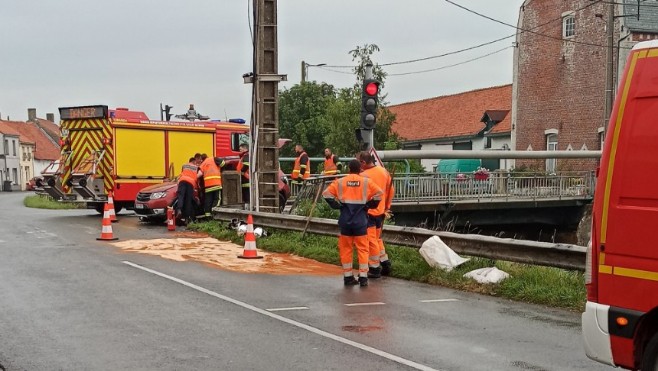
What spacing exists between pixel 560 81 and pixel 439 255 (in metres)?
31.6

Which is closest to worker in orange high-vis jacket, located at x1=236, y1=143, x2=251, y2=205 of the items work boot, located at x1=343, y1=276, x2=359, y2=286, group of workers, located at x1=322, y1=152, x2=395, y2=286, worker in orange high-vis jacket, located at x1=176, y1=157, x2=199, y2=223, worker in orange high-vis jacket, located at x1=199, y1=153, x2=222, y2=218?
worker in orange high-vis jacket, located at x1=199, y1=153, x2=222, y2=218

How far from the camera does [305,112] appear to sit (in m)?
55.3

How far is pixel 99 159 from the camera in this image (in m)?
22.2

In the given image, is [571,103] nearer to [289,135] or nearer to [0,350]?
[289,135]

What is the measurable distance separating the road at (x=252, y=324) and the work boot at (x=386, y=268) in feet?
2.19

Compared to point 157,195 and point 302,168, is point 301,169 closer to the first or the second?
point 302,168

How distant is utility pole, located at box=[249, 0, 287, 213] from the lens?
17.1 m

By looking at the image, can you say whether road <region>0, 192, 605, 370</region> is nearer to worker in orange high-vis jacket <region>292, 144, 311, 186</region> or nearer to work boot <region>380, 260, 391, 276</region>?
work boot <region>380, 260, 391, 276</region>

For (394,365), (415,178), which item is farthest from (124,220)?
(394,365)

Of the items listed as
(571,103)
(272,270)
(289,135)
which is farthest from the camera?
(289,135)

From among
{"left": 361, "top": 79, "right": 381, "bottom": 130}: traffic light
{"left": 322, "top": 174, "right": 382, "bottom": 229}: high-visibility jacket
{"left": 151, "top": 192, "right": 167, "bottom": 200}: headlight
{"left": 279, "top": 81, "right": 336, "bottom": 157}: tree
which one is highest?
{"left": 279, "top": 81, "right": 336, "bottom": 157}: tree

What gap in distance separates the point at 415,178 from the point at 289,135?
30453mm

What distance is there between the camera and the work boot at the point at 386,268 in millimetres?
11922

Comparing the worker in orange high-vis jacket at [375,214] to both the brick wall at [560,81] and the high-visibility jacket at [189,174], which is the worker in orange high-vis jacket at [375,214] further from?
the brick wall at [560,81]
